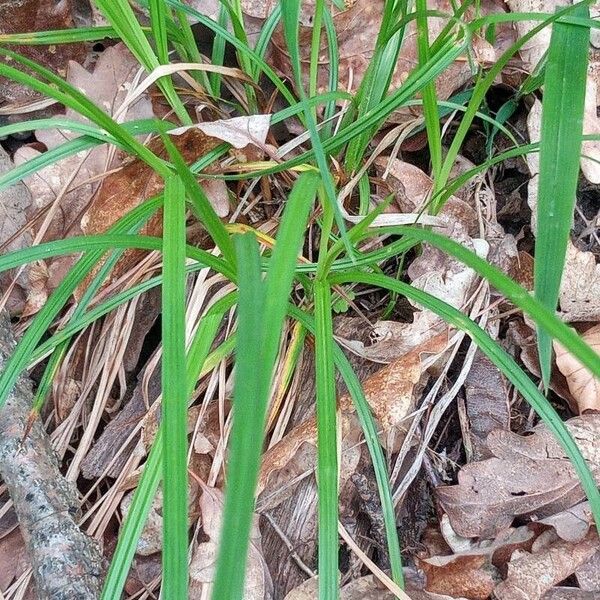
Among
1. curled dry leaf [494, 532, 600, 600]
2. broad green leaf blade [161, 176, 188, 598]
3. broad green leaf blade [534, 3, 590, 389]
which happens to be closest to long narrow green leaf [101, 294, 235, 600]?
broad green leaf blade [161, 176, 188, 598]

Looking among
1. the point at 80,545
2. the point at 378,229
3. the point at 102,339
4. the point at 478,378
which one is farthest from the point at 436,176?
the point at 80,545

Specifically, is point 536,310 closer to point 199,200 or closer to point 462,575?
point 199,200

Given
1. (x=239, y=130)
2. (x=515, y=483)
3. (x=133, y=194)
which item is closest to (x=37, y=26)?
(x=133, y=194)

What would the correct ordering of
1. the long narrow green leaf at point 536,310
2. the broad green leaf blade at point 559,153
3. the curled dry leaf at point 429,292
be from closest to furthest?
the long narrow green leaf at point 536,310 < the broad green leaf blade at point 559,153 < the curled dry leaf at point 429,292

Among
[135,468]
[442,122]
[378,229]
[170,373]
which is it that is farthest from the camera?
[442,122]

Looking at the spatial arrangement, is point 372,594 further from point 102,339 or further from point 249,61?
point 249,61

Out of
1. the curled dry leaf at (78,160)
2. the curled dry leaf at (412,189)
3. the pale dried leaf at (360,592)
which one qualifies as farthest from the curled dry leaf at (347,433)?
the curled dry leaf at (78,160)

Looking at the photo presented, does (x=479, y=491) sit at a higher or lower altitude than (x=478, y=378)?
lower

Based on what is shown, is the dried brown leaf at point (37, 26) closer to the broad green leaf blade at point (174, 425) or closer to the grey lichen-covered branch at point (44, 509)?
the grey lichen-covered branch at point (44, 509)
